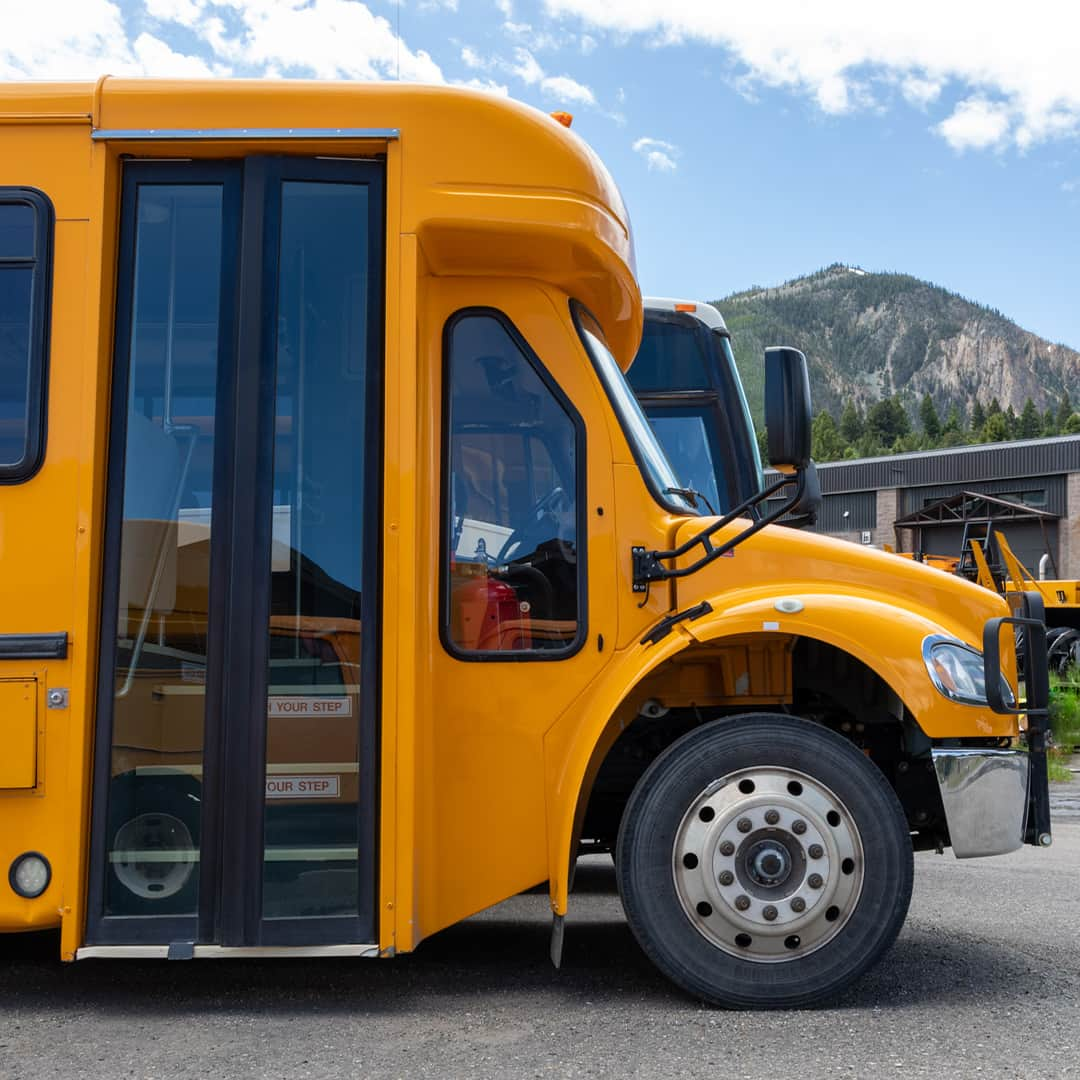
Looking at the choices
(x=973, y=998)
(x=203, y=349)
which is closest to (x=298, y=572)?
(x=203, y=349)

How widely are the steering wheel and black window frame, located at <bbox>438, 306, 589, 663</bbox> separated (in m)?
0.08

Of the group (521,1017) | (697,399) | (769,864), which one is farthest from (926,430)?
(521,1017)

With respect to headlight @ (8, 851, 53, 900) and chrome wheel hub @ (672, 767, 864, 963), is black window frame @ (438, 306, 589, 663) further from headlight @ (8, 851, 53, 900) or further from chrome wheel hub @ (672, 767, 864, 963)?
headlight @ (8, 851, 53, 900)

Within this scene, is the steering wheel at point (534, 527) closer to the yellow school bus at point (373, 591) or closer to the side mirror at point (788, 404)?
the yellow school bus at point (373, 591)

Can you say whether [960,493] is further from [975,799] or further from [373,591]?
[373,591]

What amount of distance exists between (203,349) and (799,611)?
212 cm

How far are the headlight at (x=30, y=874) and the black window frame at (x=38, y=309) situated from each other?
118 centimetres

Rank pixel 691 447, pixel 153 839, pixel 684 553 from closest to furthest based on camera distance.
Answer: pixel 153 839 < pixel 684 553 < pixel 691 447

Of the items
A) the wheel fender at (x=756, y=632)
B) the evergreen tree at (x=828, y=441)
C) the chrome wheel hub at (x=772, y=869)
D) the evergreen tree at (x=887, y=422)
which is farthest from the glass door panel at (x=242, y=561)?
the evergreen tree at (x=887, y=422)

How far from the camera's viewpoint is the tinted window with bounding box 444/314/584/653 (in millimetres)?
4168

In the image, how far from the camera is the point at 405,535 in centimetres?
396

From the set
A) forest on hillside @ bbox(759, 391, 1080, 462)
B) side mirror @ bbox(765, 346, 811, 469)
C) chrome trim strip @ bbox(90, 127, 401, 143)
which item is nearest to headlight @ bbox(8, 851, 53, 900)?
chrome trim strip @ bbox(90, 127, 401, 143)

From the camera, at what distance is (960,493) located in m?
46.6

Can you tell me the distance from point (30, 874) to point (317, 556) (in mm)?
1310
